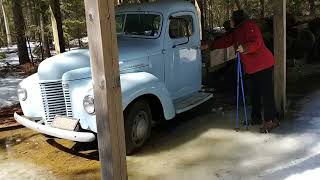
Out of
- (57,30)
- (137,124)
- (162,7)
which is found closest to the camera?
(137,124)

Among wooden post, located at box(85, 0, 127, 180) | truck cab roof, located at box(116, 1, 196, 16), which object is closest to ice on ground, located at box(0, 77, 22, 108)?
truck cab roof, located at box(116, 1, 196, 16)

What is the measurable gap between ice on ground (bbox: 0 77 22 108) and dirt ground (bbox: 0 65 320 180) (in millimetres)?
1835

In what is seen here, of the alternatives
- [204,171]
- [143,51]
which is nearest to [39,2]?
[143,51]

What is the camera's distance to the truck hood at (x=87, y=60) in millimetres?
6102

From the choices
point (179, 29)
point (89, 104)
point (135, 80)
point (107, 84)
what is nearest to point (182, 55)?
point (179, 29)

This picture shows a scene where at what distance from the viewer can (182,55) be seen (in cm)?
742

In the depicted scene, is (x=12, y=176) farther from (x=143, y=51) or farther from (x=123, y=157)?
(x=143, y=51)

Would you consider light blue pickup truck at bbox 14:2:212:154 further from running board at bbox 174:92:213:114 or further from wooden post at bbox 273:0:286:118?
wooden post at bbox 273:0:286:118

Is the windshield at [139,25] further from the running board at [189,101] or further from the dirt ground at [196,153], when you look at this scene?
the dirt ground at [196,153]

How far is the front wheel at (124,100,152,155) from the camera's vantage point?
6012 millimetres

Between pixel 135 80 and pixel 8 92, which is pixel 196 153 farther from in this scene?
pixel 8 92

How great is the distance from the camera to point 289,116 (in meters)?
7.55

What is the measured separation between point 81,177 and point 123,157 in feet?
5.17

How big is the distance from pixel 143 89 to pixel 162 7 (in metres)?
1.92
